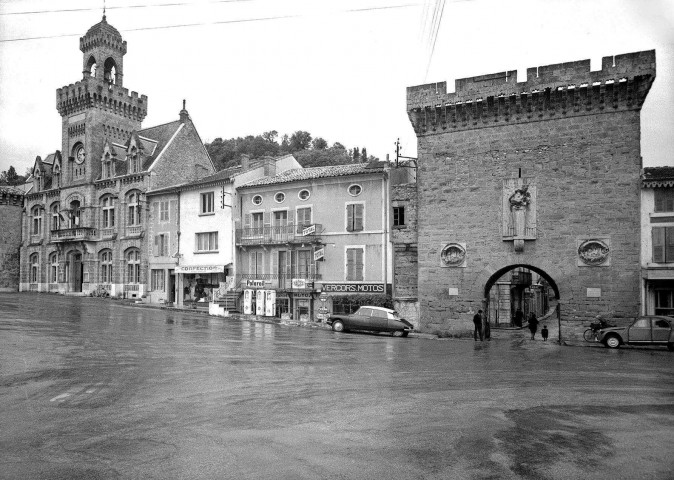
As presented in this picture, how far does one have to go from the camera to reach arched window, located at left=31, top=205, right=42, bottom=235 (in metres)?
54.0

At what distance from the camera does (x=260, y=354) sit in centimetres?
1712

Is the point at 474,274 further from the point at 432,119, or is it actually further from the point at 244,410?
the point at 244,410

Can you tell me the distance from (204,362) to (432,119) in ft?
66.2

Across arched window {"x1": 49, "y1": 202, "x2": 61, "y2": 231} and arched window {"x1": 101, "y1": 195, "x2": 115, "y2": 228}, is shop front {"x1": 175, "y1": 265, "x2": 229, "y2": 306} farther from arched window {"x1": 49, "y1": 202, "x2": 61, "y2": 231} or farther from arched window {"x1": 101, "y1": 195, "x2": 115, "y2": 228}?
arched window {"x1": 49, "y1": 202, "x2": 61, "y2": 231}

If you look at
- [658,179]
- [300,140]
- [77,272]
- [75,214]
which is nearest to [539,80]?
[658,179]

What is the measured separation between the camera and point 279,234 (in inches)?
1432

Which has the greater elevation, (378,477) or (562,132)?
(562,132)

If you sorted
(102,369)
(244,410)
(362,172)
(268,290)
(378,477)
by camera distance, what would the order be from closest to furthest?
(378,477)
(244,410)
(102,369)
(362,172)
(268,290)

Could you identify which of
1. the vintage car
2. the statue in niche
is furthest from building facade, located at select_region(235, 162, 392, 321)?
the vintage car

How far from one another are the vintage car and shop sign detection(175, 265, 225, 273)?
24800mm

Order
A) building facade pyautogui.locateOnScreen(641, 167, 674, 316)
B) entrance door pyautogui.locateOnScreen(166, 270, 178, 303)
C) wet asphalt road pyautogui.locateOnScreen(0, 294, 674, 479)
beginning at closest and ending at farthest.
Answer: wet asphalt road pyautogui.locateOnScreen(0, 294, 674, 479)
building facade pyautogui.locateOnScreen(641, 167, 674, 316)
entrance door pyautogui.locateOnScreen(166, 270, 178, 303)

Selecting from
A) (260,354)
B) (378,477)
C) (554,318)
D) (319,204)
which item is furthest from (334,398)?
(554,318)

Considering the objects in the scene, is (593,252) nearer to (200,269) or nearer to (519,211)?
(519,211)

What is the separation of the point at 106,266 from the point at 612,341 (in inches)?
1557
